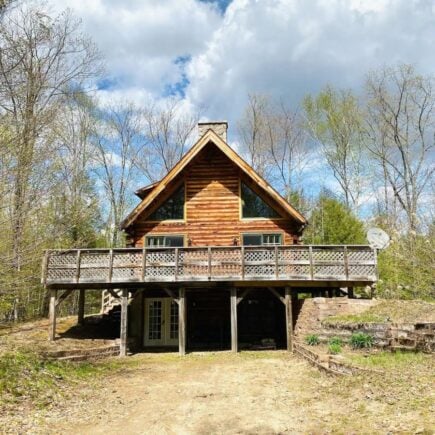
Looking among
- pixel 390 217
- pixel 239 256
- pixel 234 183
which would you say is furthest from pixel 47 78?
pixel 390 217

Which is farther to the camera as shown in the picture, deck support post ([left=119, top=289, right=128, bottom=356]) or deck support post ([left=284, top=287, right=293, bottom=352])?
deck support post ([left=284, top=287, right=293, bottom=352])

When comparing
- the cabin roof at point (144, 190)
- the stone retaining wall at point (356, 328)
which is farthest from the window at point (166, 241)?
the stone retaining wall at point (356, 328)

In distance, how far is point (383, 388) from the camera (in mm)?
8875

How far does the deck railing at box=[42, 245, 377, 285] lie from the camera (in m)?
17.5

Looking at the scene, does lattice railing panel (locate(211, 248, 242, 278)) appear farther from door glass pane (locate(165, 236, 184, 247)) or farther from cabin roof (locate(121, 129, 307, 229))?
cabin roof (locate(121, 129, 307, 229))

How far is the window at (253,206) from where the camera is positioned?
69.1 feet

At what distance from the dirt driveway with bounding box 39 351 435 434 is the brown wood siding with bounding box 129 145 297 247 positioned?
859cm

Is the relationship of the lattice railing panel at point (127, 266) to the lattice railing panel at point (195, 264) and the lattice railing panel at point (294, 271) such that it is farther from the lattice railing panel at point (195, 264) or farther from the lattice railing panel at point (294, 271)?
Result: the lattice railing panel at point (294, 271)

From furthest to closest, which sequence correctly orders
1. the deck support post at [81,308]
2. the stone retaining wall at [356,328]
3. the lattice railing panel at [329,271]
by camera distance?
the deck support post at [81,308]
the lattice railing panel at [329,271]
the stone retaining wall at [356,328]

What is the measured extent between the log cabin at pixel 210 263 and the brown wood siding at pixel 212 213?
5cm

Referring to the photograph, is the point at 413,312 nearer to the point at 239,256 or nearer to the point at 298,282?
the point at 298,282

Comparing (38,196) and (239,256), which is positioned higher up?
(38,196)

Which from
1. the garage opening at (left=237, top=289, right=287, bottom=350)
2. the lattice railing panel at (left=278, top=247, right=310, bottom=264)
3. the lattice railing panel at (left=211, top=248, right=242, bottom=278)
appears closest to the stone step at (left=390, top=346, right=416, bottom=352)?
the lattice railing panel at (left=278, top=247, right=310, bottom=264)

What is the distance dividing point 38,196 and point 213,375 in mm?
7765
